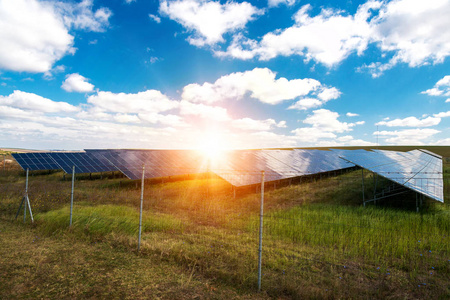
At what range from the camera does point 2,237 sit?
24.6 ft

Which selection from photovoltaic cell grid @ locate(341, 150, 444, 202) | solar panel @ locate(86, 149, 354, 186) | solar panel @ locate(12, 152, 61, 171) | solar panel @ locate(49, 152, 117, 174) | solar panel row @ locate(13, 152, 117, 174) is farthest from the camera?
solar panel @ locate(12, 152, 61, 171)

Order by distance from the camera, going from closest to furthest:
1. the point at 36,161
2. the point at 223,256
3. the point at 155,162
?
the point at 223,256
the point at 155,162
the point at 36,161

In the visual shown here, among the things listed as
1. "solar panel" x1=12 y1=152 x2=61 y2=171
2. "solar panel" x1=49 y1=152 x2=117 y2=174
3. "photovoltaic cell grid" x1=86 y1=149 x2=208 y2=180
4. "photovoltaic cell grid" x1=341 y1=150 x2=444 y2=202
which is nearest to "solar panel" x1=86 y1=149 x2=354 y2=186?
"photovoltaic cell grid" x1=86 y1=149 x2=208 y2=180

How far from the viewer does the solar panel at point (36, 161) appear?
78.1ft

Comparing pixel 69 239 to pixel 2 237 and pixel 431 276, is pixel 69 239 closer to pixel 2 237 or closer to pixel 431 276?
pixel 2 237

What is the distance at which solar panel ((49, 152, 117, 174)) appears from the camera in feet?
73.5

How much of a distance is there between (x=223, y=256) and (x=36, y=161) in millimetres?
27540

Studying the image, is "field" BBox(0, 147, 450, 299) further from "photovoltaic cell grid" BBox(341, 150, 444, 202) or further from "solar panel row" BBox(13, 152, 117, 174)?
"solar panel row" BBox(13, 152, 117, 174)

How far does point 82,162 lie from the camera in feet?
79.5

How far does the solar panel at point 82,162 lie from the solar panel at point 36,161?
521 mm

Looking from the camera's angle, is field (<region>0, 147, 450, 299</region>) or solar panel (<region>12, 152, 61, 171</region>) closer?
field (<region>0, 147, 450, 299</region>)

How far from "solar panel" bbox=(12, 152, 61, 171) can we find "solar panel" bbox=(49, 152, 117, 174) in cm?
52

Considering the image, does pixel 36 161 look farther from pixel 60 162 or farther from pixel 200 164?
pixel 200 164

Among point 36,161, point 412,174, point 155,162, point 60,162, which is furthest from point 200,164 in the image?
point 412,174
